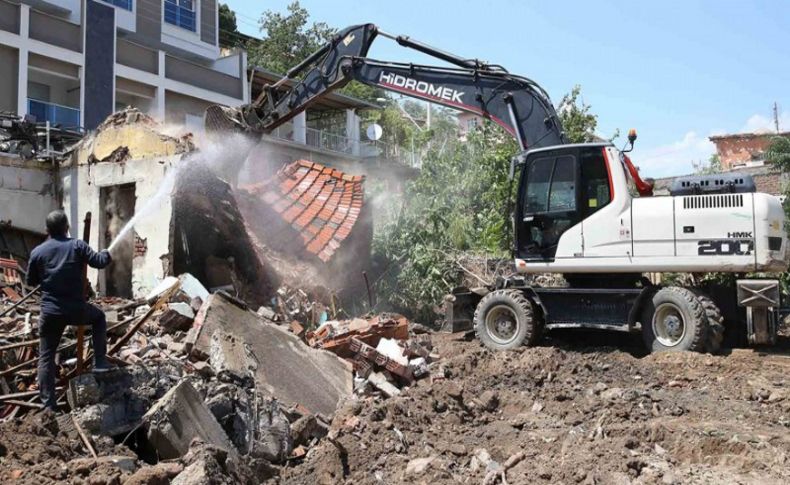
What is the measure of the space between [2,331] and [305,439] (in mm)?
3580

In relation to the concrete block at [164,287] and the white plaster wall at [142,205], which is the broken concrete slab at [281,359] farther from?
the white plaster wall at [142,205]

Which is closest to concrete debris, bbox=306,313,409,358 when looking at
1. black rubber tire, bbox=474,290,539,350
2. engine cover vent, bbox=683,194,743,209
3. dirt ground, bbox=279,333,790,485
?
dirt ground, bbox=279,333,790,485

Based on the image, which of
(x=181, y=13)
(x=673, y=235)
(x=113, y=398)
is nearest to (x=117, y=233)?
(x=113, y=398)

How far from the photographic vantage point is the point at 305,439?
5.80 meters

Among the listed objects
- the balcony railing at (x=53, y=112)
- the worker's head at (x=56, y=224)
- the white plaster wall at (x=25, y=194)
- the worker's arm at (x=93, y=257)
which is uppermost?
the balcony railing at (x=53, y=112)

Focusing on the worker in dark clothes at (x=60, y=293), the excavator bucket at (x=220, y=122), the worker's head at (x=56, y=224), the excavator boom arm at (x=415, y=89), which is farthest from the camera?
the excavator bucket at (x=220, y=122)

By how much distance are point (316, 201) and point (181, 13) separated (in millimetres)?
19823

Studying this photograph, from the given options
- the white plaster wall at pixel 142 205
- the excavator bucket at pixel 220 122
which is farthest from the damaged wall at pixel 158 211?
the excavator bucket at pixel 220 122

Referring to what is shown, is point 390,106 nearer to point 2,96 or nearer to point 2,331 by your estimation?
point 2,96

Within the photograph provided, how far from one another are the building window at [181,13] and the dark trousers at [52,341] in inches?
986

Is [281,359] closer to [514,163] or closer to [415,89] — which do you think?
[514,163]

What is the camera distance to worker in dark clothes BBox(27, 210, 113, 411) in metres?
5.34

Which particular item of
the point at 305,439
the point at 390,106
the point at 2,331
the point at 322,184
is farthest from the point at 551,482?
the point at 390,106

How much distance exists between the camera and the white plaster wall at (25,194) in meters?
11.5
